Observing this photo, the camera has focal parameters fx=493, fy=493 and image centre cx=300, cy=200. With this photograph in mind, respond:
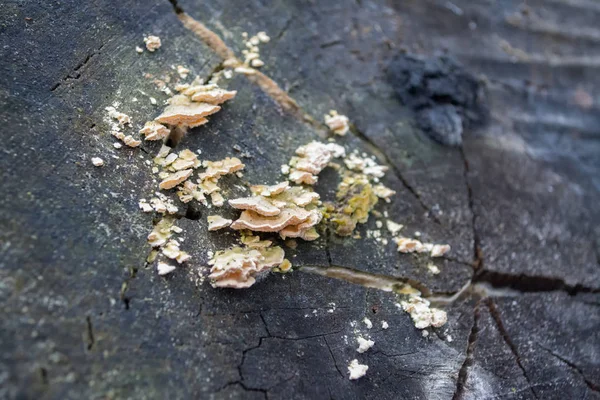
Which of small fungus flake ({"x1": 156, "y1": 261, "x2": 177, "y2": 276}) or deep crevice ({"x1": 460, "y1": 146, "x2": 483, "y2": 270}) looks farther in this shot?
→ deep crevice ({"x1": 460, "y1": 146, "x2": 483, "y2": 270})

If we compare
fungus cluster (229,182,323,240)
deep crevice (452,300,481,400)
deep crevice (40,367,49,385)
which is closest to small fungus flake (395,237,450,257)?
deep crevice (452,300,481,400)

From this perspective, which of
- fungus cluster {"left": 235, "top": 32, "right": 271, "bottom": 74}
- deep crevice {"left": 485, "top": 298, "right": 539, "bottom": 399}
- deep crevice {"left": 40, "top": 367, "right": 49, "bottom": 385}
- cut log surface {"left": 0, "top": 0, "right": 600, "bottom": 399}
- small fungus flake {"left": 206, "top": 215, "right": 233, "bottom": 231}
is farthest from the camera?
fungus cluster {"left": 235, "top": 32, "right": 271, "bottom": 74}

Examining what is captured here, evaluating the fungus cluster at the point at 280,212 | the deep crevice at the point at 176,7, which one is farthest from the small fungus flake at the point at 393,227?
the deep crevice at the point at 176,7

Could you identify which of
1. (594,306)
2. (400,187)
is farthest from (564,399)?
(400,187)

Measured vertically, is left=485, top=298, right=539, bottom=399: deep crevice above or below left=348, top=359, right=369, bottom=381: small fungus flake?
below

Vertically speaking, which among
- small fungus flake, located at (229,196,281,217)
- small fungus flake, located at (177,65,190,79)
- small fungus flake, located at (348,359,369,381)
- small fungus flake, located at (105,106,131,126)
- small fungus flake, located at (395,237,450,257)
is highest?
small fungus flake, located at (177,65,190,79)

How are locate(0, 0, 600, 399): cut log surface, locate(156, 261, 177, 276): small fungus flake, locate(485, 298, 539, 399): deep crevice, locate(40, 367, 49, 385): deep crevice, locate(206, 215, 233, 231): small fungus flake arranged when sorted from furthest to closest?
locate(485, 298, 539, 399): deep crevice < locate(206, 215, 233, 231): small fungus flake < locate(156, 261, 177, 276): small fungus flake < locate(0, 0, 600, 399): cut log surface < locate(40, 367, 49, 385): deep crevice

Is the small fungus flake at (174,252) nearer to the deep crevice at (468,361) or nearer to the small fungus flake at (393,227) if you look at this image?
the small fungus flake at (393,227)

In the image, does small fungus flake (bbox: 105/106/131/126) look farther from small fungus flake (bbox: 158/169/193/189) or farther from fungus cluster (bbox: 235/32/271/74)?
fungus cluster (bbox: 235/32/271/74)

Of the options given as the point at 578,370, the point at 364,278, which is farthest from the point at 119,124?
the point at 578,370
